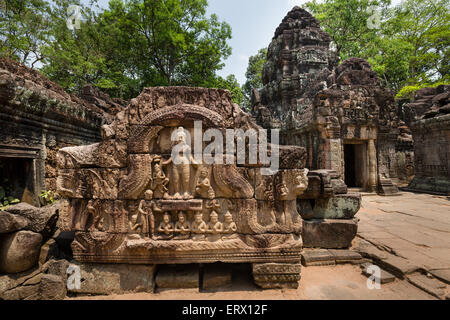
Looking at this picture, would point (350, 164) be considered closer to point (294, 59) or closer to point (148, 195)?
point (294, 59)

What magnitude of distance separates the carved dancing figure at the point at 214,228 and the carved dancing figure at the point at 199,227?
0.24 feet

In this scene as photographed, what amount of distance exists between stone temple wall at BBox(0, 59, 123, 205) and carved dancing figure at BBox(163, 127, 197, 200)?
10.3 ft

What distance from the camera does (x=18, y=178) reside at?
157 inches

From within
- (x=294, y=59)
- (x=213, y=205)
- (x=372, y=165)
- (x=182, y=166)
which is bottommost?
(x=213, y=205)

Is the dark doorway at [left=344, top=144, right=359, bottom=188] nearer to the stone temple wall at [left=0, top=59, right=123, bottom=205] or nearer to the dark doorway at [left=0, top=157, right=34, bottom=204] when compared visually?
the stone temple wall at [left=0, top=59, right=123, bottom=205]

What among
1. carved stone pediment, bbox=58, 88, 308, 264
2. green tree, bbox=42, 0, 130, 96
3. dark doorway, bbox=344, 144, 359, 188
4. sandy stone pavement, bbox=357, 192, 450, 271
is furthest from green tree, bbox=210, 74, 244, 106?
carved stone pediment, bbox=58, 88, 308, 264

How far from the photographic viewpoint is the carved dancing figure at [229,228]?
274 cm

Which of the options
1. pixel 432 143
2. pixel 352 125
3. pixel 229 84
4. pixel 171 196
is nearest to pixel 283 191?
pixel 171 196

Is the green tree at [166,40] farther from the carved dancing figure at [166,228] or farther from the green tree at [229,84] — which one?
the carved dancing figure at [166,228]

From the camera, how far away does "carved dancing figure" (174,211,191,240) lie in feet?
8.91

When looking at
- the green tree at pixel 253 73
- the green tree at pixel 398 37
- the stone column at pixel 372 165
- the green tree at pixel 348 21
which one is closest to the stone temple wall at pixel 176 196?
the stone column at pixel 372 165

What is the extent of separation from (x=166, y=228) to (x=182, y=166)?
0.85m

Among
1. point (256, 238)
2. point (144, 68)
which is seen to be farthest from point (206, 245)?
point (144, 68)
